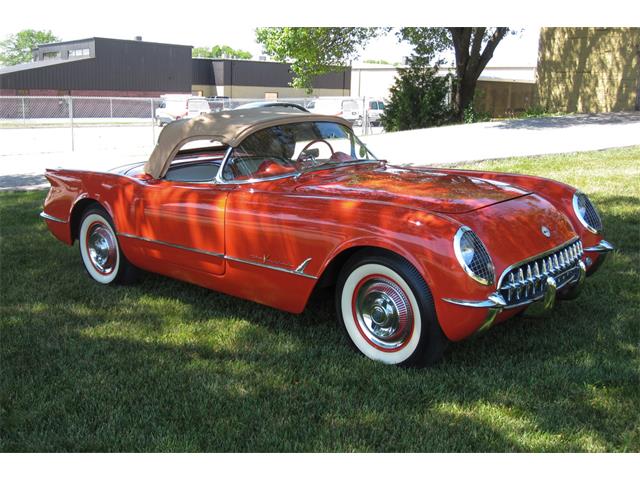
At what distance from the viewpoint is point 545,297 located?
3467 mm

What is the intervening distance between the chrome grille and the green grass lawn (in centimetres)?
41

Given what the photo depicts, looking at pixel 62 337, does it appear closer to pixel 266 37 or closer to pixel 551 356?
pixel 551 356

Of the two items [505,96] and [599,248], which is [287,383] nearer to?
[599,248]

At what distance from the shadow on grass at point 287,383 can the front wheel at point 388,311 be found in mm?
Answer: 107

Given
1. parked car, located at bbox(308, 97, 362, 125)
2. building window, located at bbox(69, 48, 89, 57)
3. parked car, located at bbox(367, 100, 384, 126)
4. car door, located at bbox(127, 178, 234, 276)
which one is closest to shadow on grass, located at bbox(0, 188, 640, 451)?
car door, located at bbox(127, 178, 234, 276)

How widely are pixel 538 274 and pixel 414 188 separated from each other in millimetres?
936

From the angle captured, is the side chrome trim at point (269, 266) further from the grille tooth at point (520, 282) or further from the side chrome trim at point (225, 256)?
the grille tooth at point (520, 282)

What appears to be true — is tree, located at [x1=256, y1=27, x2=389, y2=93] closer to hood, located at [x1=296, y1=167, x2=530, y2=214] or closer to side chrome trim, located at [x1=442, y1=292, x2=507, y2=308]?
hood, located at [x1=296, y1=167, x2=530, y2=214]

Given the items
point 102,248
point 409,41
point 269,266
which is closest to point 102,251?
point 102,248

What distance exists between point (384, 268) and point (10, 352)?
91.7 inches

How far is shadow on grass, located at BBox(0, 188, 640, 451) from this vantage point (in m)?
2.87

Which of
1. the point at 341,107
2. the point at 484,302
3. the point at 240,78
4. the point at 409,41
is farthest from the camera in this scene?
the point at 240,78

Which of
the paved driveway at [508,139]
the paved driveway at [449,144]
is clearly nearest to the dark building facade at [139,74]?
the paved driveway at [449,144]

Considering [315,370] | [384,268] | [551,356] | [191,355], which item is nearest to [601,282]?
[551,356]
